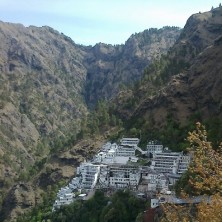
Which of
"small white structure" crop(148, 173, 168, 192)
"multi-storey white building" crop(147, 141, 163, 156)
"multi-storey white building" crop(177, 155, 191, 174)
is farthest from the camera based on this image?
"multi-storey white building" crop(147, 141, 163, 156)

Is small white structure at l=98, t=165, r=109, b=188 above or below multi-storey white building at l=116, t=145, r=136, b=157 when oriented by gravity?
below

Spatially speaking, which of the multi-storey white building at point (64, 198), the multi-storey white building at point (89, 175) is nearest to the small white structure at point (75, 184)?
the multi-storey white building at point (89, 175)

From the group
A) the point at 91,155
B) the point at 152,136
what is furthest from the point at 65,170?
the point at 152,136

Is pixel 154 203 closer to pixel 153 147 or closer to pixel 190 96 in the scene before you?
pixel 153 147

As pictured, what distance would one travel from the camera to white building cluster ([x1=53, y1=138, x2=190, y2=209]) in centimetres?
10400

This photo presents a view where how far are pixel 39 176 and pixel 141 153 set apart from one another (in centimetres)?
3811

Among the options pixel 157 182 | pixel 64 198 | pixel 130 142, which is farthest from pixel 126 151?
pixel 157 182

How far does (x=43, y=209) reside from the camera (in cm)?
11781

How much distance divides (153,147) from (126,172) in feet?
41.7

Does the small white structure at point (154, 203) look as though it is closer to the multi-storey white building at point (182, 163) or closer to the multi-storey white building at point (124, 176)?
the multi-storey white building at point (124, 176)

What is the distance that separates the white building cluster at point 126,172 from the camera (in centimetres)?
10400

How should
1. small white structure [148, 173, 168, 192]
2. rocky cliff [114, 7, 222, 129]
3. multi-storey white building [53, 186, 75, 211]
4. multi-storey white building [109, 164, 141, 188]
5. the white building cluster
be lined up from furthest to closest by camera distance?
rocky cliff [114, 7, 222, 129] < multi-storey white building [53, 186, 75, 211] < multi-storey white building [109, 164, 141, 188] < the white building cluster < small white structure [148, 173, 168, 192]

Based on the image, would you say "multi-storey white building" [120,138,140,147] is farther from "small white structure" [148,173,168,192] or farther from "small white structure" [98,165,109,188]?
"small white structure" [148,173,168,192]

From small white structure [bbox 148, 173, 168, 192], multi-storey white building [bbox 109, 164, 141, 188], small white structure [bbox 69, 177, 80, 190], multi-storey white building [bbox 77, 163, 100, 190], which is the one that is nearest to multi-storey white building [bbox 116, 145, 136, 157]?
multi-storey white building [bbox 77, 163, 100, 190]
